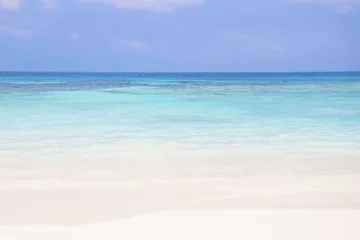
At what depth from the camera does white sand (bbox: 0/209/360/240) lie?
10.8ft

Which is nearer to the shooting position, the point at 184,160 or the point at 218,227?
the point at 218,227

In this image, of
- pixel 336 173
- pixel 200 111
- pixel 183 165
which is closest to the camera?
pixel 336 173

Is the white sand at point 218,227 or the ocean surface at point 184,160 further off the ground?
the ocean surface at point 184,160

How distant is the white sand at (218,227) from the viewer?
3305 millimetres

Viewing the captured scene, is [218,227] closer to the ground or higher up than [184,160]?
closer to the ground

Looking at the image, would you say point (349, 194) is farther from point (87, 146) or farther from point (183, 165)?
point (87, 146)

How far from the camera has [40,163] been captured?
5.50m

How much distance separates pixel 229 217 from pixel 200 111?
26.2 ft

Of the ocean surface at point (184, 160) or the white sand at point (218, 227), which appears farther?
the ocean surface at point (184, 160)

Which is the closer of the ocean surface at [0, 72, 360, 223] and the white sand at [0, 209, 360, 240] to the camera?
the white sand at [0, 209, 360, 240]

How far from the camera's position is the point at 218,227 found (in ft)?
11.4

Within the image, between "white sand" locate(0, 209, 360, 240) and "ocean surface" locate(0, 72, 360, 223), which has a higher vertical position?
"ocean surface" locate(0, 72, 360, 223)

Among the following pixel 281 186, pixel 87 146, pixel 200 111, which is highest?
pixel 200 111

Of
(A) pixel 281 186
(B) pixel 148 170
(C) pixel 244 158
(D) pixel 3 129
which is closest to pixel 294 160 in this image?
(C) pixel 244 158
